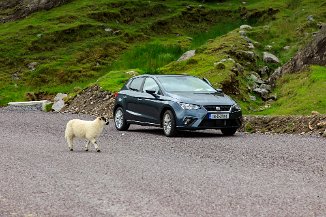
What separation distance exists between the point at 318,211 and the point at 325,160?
225 inches

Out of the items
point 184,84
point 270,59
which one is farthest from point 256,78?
point 184,84

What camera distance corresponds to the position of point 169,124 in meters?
21.1

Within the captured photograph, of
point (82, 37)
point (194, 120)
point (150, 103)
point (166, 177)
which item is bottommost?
point (82, 37)

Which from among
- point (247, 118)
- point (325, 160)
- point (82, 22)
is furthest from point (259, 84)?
point (82, 22)

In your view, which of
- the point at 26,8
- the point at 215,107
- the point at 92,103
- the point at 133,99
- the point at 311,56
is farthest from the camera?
the point at 26,8

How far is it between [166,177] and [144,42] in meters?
44.6

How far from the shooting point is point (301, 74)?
31.5m

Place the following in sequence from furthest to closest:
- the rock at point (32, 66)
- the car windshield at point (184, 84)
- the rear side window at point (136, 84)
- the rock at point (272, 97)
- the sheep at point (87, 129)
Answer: the rock at point (32, 66) → the rock at point (272, 97) → the rear side window at point (136, 84) → the car windshield at point (184, 84) → the sheep at point (87, 129)

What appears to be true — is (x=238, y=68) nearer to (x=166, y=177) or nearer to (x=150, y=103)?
(x=150, y=103)

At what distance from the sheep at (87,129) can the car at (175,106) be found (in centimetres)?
411

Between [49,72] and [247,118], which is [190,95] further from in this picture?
[49,72]

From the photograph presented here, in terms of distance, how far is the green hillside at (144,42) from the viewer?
36312mm

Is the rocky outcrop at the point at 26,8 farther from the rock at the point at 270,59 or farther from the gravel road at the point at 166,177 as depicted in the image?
the gravel road at the point at 166,177

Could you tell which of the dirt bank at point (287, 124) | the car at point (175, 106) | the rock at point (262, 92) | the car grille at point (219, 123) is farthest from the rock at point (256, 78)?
the car grille at point (219, 123)
